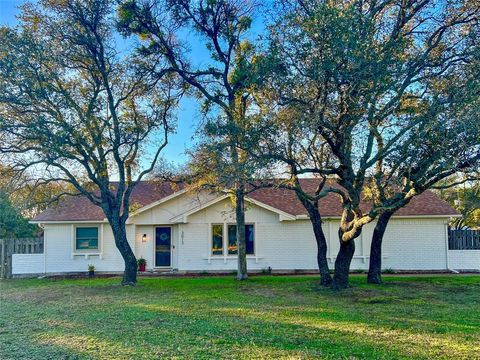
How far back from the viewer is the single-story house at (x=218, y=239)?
19.5m

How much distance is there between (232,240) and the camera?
1997 cm

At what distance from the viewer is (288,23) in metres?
10.1

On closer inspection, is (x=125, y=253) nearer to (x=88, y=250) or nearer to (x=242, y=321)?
(x=88, y=250)

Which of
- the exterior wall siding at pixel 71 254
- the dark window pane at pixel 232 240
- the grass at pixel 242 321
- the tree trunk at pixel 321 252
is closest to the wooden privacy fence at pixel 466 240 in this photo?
the grass at pixel 242 321

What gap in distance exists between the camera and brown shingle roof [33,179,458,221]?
771 inches

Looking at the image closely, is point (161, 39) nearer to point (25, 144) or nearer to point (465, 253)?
point (25, 144)

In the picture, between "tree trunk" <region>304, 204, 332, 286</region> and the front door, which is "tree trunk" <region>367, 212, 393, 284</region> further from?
the front door

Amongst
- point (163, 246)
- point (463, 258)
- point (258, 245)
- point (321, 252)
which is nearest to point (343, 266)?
point (321, 252)

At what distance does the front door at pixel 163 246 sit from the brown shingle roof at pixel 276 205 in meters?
1.78

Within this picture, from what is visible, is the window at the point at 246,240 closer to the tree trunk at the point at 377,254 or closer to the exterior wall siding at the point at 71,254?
the exterior wall siding at the point at 71,254

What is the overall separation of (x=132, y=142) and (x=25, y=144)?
348cm

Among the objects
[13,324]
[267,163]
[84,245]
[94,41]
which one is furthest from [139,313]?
[84,245]

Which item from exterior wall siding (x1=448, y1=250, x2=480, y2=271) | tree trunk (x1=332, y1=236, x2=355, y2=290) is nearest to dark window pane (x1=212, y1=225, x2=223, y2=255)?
tree trunk (x1=332, y1=236, x2=355, y2=290)

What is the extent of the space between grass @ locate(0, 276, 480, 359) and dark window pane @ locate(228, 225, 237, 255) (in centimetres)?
512
